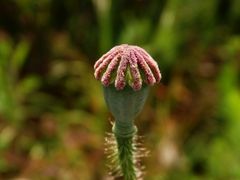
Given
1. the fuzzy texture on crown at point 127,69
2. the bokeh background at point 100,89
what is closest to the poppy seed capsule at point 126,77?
the fuzzy texture on crown at point 127,69

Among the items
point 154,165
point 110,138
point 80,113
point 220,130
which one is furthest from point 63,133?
point 110,138

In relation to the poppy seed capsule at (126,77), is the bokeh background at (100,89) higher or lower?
higher

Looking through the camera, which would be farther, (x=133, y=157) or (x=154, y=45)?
(x=154, y=45)

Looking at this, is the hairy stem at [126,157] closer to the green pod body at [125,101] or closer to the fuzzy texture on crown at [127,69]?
the green pod body at [125,101]

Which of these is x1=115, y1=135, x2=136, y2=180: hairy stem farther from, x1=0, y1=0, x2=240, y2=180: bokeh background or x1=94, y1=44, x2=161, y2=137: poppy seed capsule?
x1=0, y1=0, x2=240, y2=180: bokeh background

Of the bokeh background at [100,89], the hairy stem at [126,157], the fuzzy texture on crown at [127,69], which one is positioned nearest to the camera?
the fuzzy texture on crown at [127,69]

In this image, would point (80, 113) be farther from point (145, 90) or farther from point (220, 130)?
point (145, 90)

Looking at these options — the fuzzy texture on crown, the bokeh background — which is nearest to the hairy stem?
the fuzzy texture on crown

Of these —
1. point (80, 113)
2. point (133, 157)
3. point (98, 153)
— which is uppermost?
point (80, 113)
